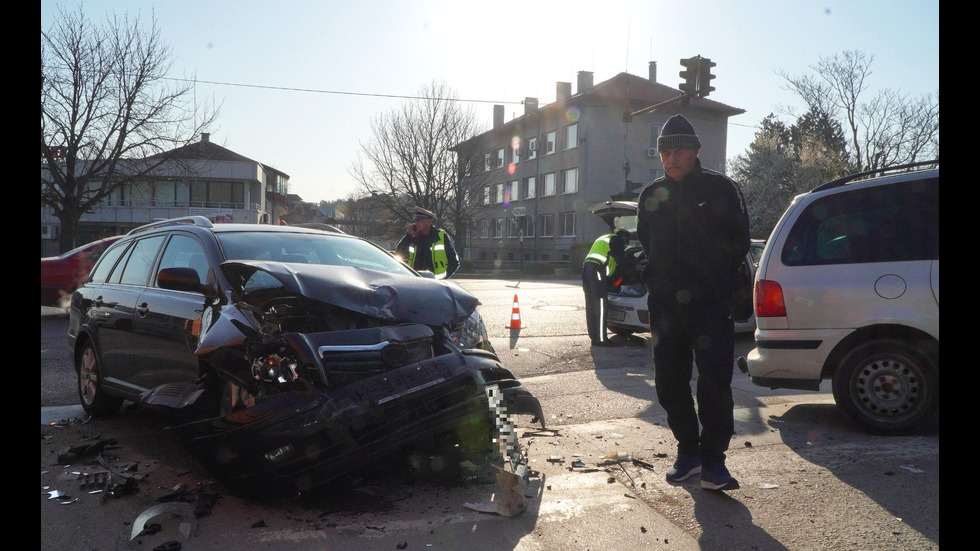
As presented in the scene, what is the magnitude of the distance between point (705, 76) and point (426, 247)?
10480 mm

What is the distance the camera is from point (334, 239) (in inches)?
209

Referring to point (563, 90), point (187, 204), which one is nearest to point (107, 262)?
point (563, 90)

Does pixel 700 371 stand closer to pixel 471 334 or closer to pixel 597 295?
pixel 471 334

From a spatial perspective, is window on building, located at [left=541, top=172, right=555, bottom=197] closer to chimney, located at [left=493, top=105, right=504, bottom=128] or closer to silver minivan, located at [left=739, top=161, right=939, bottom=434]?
chimney, located at [left=493, top=105, right=504, bottom=128]

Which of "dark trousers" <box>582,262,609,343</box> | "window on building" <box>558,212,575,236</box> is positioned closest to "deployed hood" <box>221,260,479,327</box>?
"dark trousers" <box>582,262,609,343</box>

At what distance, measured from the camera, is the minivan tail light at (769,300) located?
511cm

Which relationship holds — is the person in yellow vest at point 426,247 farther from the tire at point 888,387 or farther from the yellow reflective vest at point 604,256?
the tire at point 888,387

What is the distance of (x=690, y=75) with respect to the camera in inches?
640

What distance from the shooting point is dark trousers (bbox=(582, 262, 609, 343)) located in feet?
30.0

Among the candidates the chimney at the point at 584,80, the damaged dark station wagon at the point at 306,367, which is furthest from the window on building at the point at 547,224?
the damaged dark station wagon at the point at 306,367

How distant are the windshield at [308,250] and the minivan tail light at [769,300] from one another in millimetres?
2537
